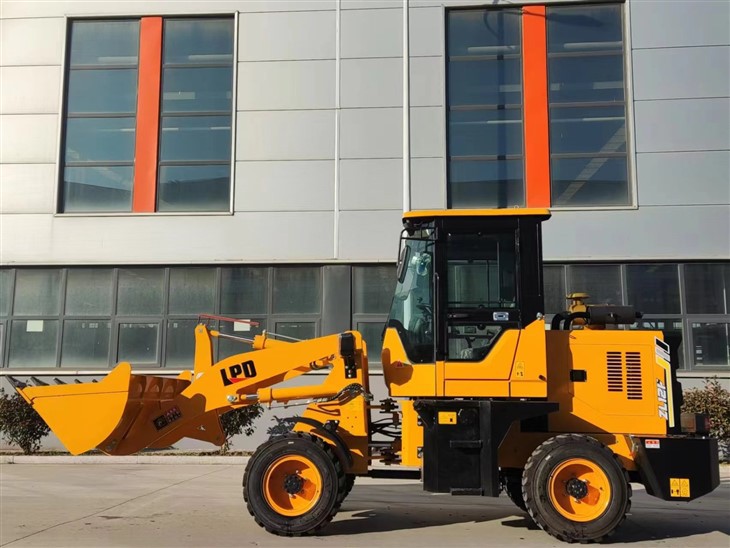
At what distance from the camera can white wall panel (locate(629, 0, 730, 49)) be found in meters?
14.5

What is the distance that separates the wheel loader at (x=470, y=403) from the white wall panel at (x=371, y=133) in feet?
26.9

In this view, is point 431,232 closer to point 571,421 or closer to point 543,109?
point 571,421

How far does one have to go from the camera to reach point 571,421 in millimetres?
6672

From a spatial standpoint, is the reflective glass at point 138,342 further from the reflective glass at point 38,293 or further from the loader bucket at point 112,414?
the loader bucket at point 112,414

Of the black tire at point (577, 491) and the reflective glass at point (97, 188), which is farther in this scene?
the reflective glass at point (97, 188)

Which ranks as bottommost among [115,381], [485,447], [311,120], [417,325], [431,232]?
[485,447]

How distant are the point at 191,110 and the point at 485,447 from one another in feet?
39.2

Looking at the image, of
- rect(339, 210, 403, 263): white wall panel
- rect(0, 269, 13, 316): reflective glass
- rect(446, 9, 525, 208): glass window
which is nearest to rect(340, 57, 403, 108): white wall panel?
rect(446, 9, 525, 208): glass window

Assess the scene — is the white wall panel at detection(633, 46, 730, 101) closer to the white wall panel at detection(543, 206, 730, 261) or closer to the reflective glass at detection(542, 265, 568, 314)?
the white wall panel at detection(543, 206, 730, 261)

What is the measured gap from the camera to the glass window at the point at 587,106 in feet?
47.7

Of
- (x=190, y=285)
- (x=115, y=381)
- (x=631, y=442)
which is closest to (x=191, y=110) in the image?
(x=190, y=285)

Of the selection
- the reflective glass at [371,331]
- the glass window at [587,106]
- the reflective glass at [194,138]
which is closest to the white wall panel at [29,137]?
the reflective glass at [194,138]

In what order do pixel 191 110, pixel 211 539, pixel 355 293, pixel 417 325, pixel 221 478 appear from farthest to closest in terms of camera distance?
1. pixel 191 110
2. pixel 355 293
3. pixel 221 478
4. pixel 417 325
5. pixel 211 539

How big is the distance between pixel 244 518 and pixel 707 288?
11067 mm
